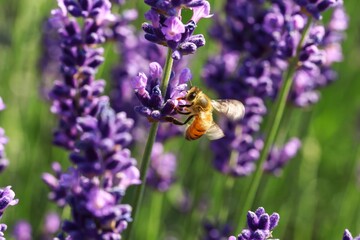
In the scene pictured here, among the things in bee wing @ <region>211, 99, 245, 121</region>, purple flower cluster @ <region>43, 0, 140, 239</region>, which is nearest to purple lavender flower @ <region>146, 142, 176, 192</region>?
bee wing @ <region>211, 99, 245, 121</region>

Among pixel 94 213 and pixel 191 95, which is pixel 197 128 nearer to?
pixel 191 95

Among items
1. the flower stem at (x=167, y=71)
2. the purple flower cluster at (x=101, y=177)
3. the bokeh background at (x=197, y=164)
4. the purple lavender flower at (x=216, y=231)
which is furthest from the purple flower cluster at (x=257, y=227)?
the bokeh background at (x=197, y=164)

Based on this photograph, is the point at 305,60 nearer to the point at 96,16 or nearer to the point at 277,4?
the point at 277,4

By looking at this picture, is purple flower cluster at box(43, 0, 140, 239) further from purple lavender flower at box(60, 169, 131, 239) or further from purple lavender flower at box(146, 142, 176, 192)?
purple lavender flower at box(146, 142, 176, 192)

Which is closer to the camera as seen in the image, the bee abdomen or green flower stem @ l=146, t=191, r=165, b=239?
the bee abdomen

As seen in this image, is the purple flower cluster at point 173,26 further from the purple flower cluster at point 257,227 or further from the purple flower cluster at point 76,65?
the purple flower cluster at point 257,227

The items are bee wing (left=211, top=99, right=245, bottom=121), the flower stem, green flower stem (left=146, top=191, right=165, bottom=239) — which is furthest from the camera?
green flower stem (left=146, top=191, right=165, bottom=239)

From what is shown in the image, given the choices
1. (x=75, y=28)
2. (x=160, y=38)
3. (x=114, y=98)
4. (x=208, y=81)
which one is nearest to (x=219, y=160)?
(x=208, y=81)
